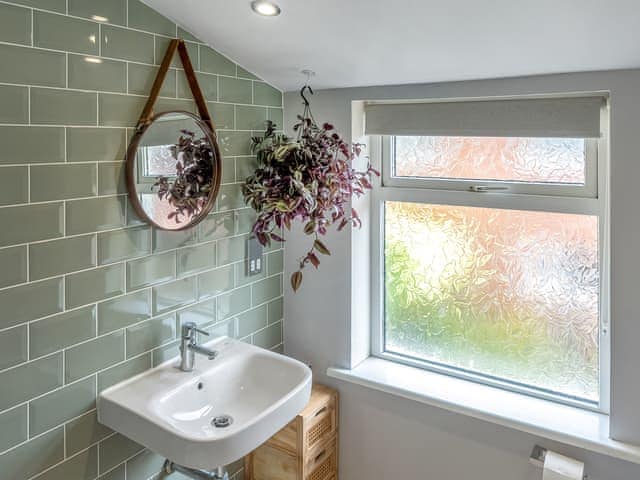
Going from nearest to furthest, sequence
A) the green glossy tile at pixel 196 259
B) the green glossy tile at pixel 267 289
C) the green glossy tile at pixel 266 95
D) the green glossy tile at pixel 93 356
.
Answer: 1. the green glossy tile at pixel 93 356
2. the green glossy tile at pixel 196 259
3. the green glossy tile at pixel 266 95
4. the green glossy tile at pixel 267 289

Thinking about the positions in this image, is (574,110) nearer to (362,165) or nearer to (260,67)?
(362,165)

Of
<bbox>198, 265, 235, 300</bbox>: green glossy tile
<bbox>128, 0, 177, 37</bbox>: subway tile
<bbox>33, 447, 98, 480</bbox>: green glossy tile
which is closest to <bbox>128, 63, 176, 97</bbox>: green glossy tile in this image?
<bbox>128, 0, 177, 37</bbox>: subway tile

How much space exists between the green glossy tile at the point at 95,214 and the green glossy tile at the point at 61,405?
47 centimetres

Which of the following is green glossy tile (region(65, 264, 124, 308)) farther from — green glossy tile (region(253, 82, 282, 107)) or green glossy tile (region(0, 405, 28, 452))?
green glossy tile (region(253, 82, 282, 107))

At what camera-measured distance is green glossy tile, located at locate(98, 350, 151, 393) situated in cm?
174

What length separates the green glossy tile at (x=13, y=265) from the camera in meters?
1.44

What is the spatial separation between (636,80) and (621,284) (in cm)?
63

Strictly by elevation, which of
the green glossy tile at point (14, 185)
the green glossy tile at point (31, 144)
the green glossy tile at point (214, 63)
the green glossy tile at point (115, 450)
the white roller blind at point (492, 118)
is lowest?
the green glossy tile at point (115, 450)

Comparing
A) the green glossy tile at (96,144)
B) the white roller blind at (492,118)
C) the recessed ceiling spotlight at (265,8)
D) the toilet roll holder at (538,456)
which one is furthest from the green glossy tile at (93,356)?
the toilet roll holder at (538,456)

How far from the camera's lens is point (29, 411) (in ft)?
5.05

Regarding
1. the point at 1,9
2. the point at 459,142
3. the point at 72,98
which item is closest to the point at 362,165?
the point at 459,142

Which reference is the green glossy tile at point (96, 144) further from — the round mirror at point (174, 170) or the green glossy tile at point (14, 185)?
the green glossy tile at point (14, 185)

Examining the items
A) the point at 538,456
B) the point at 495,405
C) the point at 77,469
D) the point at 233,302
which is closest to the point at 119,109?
the point at 233,302

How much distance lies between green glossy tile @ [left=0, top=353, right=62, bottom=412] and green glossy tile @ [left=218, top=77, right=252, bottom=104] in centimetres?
108
